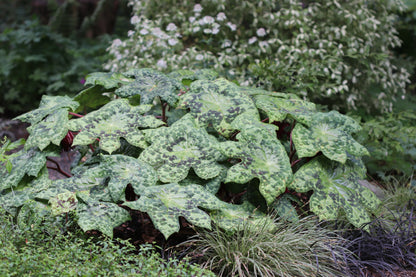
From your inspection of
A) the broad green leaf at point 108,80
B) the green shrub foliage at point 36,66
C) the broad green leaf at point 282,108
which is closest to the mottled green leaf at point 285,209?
the broad green leaf at point 282,108

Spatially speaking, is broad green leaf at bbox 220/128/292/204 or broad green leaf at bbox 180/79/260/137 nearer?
broad green leaf at bbox 220/128/292/204

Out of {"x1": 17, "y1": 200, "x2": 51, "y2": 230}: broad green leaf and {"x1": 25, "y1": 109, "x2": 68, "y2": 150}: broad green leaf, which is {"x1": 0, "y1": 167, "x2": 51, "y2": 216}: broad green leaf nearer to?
{"x1": 17, "y1": 200, "x2": 51, "y2": 230}: broad green leaf

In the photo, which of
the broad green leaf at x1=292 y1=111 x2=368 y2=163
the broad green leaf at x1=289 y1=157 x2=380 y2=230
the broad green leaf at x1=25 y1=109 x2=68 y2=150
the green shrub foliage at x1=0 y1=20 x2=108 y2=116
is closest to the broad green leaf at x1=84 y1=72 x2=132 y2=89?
the broad green leaf at x1=25 y1=109 x2=68 y2=150

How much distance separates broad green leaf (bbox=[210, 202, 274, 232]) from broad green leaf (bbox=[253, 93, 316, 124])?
565 millimetres

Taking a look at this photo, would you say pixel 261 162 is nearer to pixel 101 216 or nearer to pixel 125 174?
pixel 125 174

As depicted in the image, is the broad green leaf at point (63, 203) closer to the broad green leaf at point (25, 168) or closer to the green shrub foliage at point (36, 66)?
the broad green leaf at point (25, 168)

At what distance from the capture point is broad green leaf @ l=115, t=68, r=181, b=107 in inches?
98.6

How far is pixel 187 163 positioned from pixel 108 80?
84cm

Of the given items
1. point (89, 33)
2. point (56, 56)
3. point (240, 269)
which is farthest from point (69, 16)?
point (240, 269)

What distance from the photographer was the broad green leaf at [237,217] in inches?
85.0

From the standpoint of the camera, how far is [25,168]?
7.73 ft

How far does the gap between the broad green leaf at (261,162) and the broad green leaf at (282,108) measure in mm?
177

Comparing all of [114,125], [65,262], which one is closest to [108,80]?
[114,125]

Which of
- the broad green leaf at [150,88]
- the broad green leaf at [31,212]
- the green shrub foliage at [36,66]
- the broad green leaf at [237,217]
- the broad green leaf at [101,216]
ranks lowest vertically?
the green shrub foliage at [36,66]
